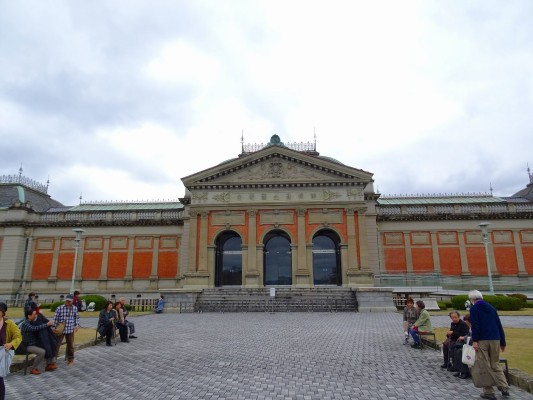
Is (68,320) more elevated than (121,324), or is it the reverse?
Result: (68,320)

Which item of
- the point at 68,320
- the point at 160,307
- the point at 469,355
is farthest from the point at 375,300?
the point at 68,320

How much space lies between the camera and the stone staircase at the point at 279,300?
27.9 meters

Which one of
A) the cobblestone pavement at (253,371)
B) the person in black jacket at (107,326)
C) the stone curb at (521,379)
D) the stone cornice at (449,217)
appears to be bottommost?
the cobblestone pavement at (253,371)

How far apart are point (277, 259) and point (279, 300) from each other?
316 inches

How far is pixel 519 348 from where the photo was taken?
443 inches

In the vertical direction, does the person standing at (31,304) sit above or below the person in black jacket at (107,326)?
above

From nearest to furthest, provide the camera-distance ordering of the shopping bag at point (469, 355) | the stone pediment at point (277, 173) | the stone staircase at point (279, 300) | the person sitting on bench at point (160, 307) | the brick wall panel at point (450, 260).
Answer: the shopping bag at point (469, 355)
the person sitting on bench at point (160, 307)
the stone staircase at point (279, 300)
the stone pediment at point (277, 173)
the brick wall panel at point (450, 260)

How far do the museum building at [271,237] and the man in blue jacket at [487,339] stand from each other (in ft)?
84.8

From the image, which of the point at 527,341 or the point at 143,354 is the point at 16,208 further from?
the point at 527,341

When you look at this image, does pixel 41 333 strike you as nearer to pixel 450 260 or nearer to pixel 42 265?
pixel 42 265

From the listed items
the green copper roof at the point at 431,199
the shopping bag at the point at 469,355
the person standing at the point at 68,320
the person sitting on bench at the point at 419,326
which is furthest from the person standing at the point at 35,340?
the green copper roof at the point at 431,199

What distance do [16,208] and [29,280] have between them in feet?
27.1

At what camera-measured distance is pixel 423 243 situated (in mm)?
41500

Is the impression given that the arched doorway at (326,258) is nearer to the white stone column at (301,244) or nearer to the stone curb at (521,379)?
the white stone column at (301,244)
